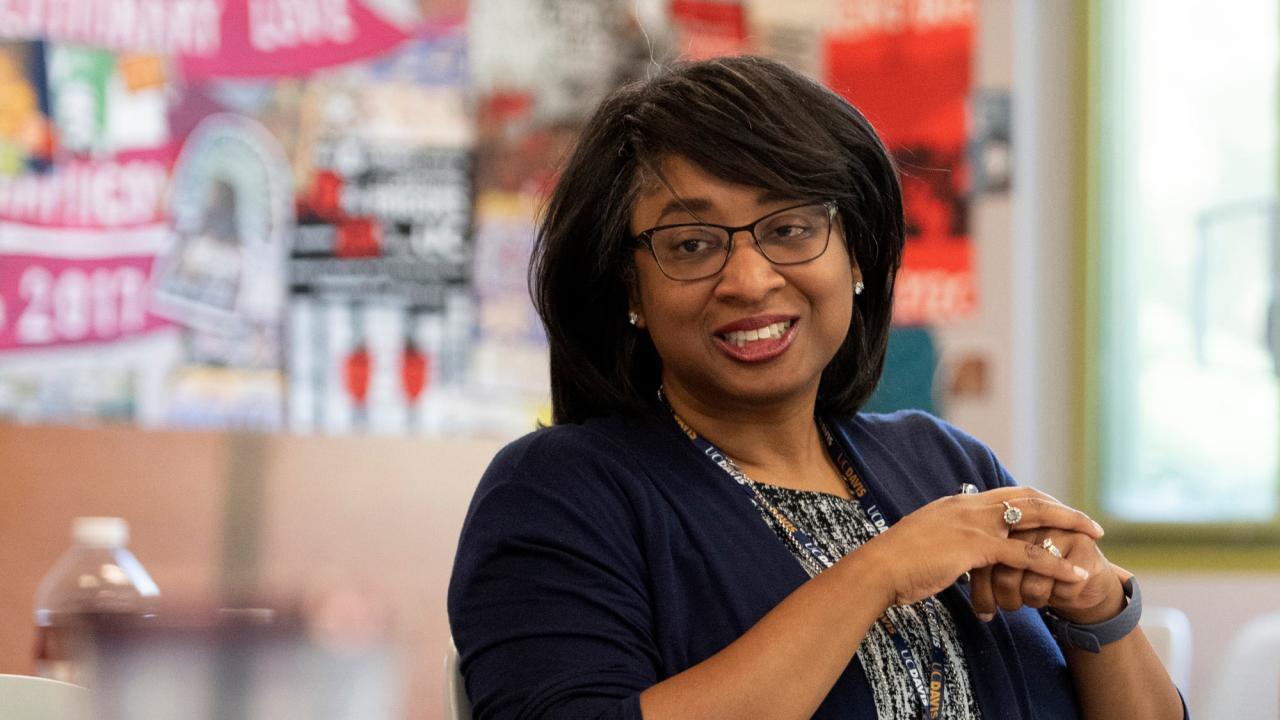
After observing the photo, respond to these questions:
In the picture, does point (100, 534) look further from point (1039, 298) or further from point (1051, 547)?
point (1039, 298)

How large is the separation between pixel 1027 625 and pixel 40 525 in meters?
1.79

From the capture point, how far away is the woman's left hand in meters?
1.24

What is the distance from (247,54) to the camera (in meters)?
2.90

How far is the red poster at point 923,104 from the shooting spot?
11.0 feet

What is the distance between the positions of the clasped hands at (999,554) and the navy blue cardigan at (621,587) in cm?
9

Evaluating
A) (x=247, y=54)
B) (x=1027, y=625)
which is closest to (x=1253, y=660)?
(x=1027, y=625)

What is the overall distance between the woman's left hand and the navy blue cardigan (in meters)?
0.08

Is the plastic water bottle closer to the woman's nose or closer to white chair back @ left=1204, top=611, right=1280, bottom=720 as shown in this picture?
the woman's nose

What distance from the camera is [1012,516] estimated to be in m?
1.23

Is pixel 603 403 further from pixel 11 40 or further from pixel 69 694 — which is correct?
pixel 11 40

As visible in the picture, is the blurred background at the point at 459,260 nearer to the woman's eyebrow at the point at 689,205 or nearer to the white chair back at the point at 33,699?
the white chair back at the point at 33,699

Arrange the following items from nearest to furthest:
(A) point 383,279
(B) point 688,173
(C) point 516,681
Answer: (C) point 516,681 < (B) point 688,173 < (A) point 383,279

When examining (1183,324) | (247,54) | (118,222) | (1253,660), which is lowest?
(1253,660)

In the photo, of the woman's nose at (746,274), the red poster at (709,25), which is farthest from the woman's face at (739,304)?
the red poster at (709,25)
